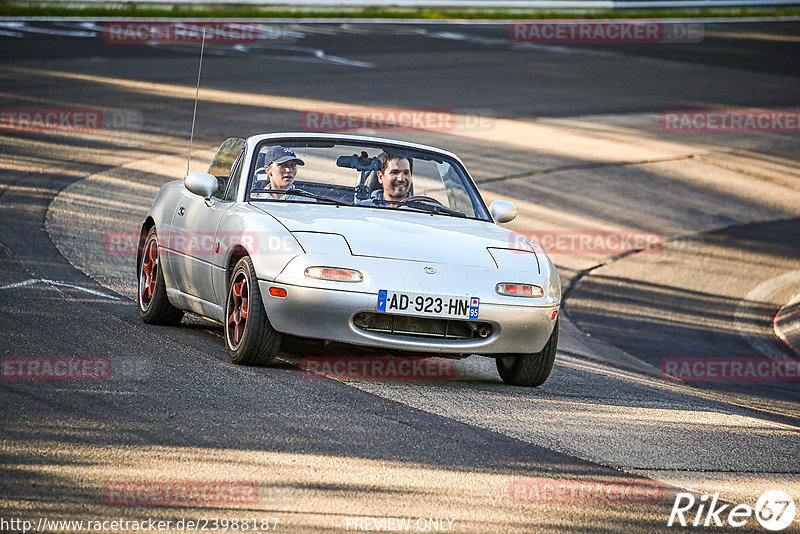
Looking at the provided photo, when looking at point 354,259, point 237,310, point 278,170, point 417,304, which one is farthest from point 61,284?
point 417,304

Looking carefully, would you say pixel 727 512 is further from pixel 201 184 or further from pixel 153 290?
pixel 153 290

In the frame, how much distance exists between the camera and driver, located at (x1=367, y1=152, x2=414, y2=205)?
27.2 feet

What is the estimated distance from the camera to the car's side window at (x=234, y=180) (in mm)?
8164

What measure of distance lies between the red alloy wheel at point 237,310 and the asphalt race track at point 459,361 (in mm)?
172

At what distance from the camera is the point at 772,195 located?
67.5 feet

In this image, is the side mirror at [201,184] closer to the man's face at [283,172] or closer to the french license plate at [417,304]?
the man's face at [283,172]

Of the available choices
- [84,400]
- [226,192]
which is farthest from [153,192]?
[84,400]

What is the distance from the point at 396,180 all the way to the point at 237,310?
1.59 meters

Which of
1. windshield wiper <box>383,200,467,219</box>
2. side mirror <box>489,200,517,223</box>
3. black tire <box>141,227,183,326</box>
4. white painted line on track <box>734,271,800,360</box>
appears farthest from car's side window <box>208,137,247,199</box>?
white painted line on track <box>734,271,800,360</box>

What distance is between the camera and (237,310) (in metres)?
7.35

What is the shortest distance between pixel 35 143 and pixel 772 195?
11975 mm

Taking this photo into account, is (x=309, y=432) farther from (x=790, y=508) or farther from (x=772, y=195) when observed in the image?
(x=772, y=195)

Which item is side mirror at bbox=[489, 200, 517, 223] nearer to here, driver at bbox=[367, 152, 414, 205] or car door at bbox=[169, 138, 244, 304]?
driver at bbox=[367, 152, 414, 205]

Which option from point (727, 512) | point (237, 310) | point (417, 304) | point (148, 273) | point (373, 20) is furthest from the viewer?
point (373, 20)
